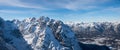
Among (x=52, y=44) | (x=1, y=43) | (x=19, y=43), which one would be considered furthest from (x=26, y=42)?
(x=1, y=43)

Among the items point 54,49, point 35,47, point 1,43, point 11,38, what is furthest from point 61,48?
point 1,43

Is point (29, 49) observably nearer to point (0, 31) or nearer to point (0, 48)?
point (0, 31)

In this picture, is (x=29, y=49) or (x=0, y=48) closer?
(x=0, y=48)

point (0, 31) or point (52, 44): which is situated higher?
point (0, 31)

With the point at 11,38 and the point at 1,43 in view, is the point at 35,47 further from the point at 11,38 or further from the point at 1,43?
the point at 1,43

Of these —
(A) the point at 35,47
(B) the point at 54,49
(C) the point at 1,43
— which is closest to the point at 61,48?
(B) the point at 54,49

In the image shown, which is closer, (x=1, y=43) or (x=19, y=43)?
(x=1, y=43)

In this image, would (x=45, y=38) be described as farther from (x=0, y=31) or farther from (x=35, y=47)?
(x=0, y=31)

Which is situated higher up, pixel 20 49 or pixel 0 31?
pixel 0 31
